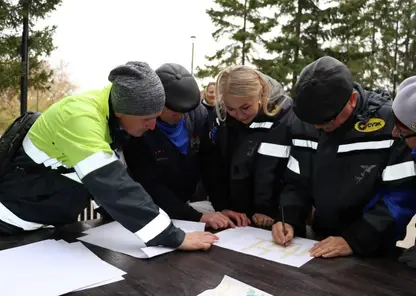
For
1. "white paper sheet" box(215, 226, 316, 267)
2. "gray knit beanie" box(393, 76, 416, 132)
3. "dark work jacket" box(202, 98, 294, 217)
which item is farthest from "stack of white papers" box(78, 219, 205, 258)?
"gray knit beanie" box(393, 76, 416, 132)

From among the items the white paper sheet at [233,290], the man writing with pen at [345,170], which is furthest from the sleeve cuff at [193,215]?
the white paper sheet at [233,290]

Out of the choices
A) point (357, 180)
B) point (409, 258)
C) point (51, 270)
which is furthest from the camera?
point (357, 180)

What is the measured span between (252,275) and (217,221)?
47 centimetres

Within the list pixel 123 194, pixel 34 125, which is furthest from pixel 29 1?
pixel 123 194

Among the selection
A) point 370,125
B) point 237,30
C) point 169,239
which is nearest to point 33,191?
point 169,239

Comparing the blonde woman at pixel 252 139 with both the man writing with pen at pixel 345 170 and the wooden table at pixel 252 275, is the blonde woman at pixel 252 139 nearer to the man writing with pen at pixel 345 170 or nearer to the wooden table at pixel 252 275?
the man writing with pen at pixel 345 170

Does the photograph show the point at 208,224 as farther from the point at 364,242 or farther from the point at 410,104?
the point at 410,104

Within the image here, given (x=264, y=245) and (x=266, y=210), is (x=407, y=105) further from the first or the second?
(x=266, y=210)

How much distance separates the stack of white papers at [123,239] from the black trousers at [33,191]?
14 centimetres

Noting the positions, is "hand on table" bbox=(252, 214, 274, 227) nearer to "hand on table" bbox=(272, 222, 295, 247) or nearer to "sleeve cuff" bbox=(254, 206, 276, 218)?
"sleeve cuff" bbox=(254, 206, 276, 218)

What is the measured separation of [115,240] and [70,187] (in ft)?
0.75

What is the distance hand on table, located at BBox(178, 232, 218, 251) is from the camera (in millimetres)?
1275

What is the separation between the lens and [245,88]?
1567 millimetres

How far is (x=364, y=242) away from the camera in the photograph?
126 centimetres
